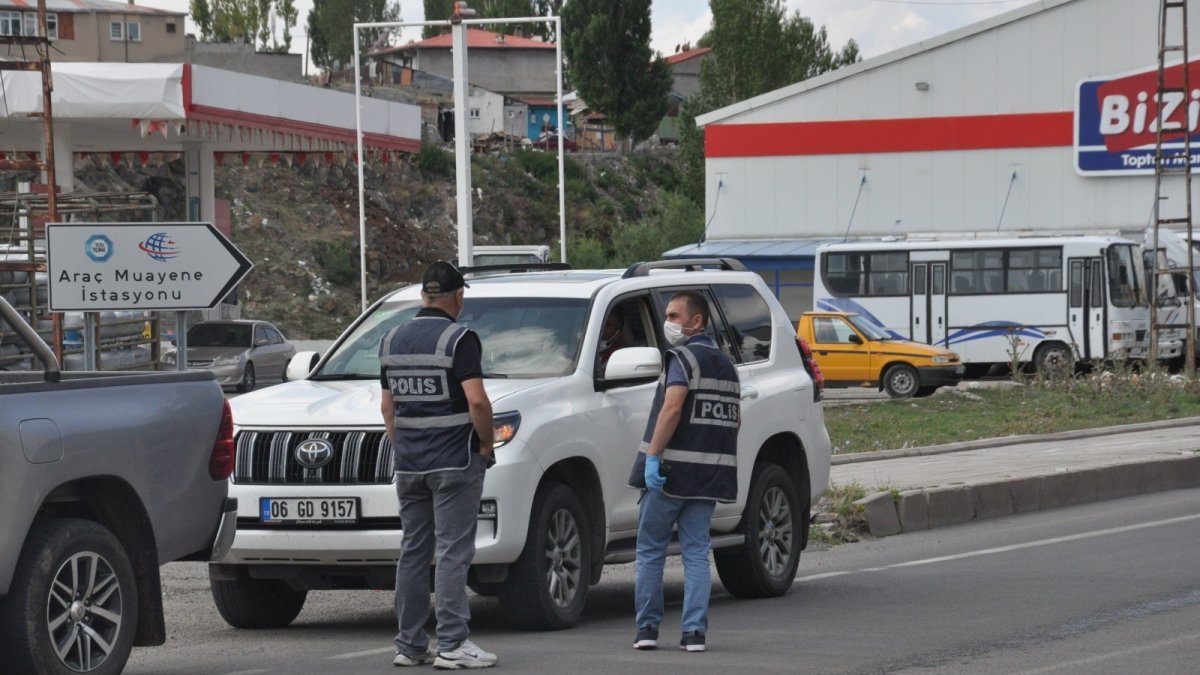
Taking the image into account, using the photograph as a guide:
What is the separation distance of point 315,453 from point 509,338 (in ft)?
4.92

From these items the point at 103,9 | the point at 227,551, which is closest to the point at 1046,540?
the point at 227,551

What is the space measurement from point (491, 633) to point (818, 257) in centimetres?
3387

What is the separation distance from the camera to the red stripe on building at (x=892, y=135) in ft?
165

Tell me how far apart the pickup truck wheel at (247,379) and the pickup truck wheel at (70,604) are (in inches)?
1150

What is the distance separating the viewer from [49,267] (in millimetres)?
13641

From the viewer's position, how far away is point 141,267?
1362 centimetres

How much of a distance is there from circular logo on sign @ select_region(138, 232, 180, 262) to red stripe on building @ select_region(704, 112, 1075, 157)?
40.1 meters

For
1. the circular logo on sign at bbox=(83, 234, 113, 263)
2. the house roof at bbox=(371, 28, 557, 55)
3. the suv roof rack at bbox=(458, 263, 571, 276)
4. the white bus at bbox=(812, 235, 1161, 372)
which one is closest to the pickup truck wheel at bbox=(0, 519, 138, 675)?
the suv roof rack at bbox=(458, 263, 571, 276)

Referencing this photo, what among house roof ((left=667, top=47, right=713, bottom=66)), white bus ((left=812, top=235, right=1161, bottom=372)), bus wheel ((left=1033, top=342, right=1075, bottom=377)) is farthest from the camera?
house roof ((left=667, top=47, right=713, bottom=66))

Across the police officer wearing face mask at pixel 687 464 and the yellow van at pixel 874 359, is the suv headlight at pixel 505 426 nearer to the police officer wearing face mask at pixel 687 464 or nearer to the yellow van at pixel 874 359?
the police officer wearing face mask at pixel 687 464

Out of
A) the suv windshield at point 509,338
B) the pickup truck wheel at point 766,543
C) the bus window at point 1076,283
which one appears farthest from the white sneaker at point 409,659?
the bus window at point 1076,283

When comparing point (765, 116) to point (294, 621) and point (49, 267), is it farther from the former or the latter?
point (294, 621)

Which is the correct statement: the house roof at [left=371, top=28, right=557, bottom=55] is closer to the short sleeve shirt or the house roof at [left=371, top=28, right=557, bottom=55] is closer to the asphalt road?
the asphalt road

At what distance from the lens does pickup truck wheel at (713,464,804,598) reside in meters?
10.2
